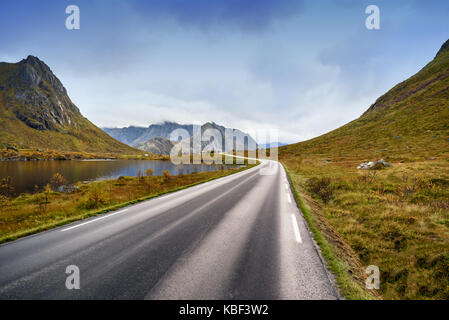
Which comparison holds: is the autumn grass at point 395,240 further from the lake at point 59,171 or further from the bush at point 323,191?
the lake at point 59,171

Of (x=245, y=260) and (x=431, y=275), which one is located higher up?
(x=245, y=260)

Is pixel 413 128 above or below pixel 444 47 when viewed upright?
below

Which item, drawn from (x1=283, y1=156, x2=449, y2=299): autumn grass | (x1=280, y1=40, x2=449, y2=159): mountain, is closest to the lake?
(x1=283, y1=156, x2=449, y2=299): autumn grass

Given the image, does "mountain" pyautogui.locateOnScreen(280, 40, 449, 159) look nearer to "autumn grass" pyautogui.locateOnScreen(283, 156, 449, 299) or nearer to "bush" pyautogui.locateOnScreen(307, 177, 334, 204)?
"bush" pyautogui.locateOnScreen(307, 177, 334, 204)

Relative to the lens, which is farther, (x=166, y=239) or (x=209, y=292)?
(x=166, y=239)

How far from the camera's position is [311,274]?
12.1ft

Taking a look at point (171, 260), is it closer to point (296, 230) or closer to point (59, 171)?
point (296, 230)

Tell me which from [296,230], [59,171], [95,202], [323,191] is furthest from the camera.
Answer: [59,171]

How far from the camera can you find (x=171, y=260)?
411 centimetres

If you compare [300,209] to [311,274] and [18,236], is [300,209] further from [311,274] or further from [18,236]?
[18,236]

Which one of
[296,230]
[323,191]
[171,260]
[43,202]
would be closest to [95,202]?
[43,202]

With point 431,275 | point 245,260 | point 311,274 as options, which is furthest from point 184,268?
point 431,275

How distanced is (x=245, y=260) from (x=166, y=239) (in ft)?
8.09

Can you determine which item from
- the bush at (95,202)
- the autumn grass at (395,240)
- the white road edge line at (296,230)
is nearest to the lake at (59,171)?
the bush at (95,202)
